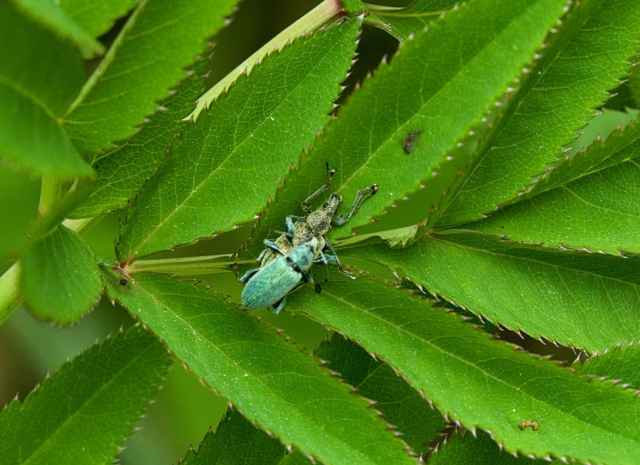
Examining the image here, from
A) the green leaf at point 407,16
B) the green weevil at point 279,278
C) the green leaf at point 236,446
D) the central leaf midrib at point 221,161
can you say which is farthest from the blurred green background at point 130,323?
the central leaf midrib at point 221,161

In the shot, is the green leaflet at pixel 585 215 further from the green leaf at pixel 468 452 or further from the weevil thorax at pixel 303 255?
the green leaf at pixel 468 452

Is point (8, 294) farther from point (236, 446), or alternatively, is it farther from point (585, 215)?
point (585, 215)

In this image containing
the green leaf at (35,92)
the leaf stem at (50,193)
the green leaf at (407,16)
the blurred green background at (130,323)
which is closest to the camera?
the green leaf at (35,92)

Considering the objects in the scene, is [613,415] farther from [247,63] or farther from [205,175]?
[247,63]

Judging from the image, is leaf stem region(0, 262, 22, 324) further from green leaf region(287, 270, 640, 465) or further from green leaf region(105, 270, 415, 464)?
green leaf region(287, 270, 640, 465)

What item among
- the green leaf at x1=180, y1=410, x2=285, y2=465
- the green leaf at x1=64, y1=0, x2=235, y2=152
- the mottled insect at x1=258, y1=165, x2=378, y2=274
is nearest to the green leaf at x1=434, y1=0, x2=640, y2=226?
the mottled insect at x1=258, y1=165, x2=378, y2=274

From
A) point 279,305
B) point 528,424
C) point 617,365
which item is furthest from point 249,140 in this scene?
point 617,365

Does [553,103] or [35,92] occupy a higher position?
[35,92]
